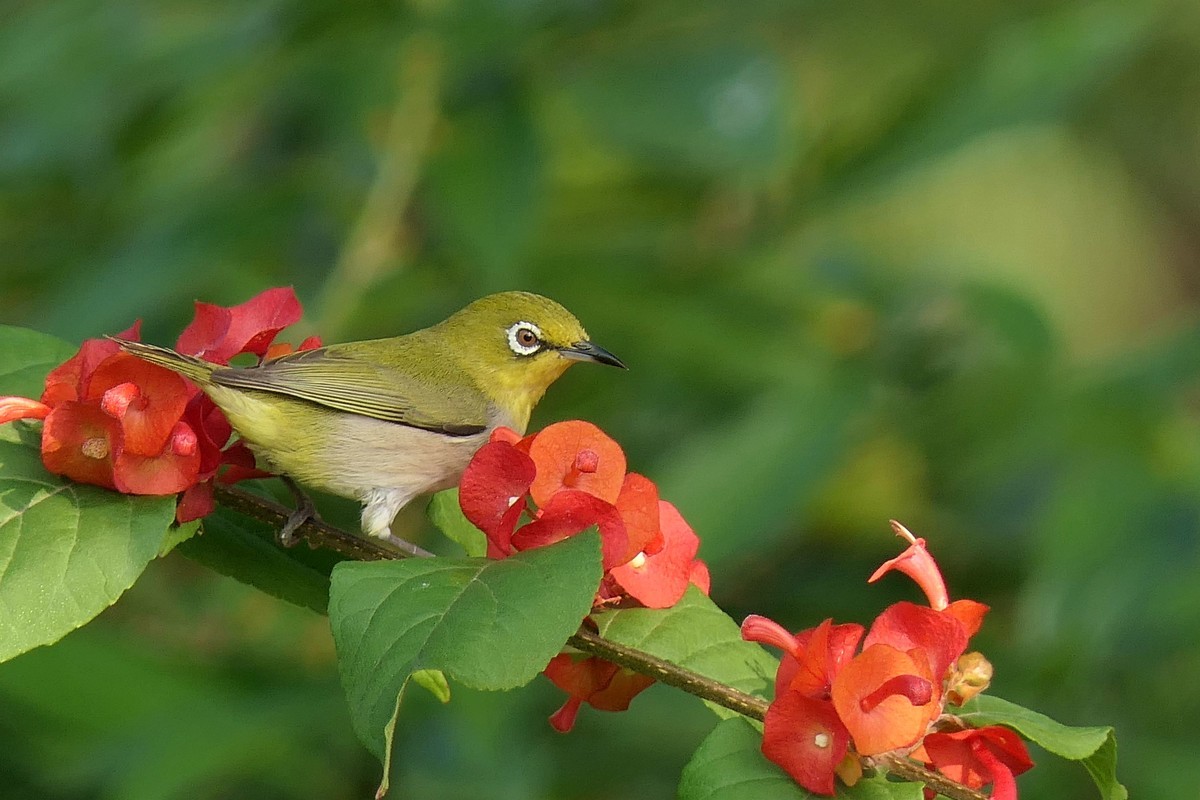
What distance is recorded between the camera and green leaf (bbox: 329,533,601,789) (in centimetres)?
187

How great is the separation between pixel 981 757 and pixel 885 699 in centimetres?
25

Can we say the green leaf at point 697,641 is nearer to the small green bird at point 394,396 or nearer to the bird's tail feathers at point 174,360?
the small green bird at point 394,396

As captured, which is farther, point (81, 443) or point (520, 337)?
point (520, 337)

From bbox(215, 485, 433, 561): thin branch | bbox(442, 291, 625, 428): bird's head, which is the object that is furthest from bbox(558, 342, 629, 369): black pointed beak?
bbox(215, 485, 433, 561): thin branch

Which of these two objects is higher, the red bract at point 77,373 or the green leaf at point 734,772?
the red bract at point 77,373

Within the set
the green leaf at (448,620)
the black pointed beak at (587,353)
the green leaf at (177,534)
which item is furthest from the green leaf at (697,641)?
the black pointed beak at (587,353)

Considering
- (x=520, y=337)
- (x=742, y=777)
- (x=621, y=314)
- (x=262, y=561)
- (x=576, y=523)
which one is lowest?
(x=621, y=314)

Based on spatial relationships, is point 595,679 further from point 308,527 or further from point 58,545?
point 58,545

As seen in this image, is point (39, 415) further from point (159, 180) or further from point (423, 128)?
point (159, 180)

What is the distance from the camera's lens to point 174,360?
8.20 ft

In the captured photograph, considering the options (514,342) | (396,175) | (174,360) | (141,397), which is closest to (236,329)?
(174,360)

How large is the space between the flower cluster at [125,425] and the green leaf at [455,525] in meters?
0.41

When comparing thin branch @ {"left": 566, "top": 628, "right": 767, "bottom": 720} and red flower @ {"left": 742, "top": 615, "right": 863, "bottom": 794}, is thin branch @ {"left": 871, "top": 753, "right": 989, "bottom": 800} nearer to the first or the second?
red flower @ {"left": 742, "top": 615, "right": 863, "bottom": 794}

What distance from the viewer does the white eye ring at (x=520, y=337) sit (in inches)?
161
